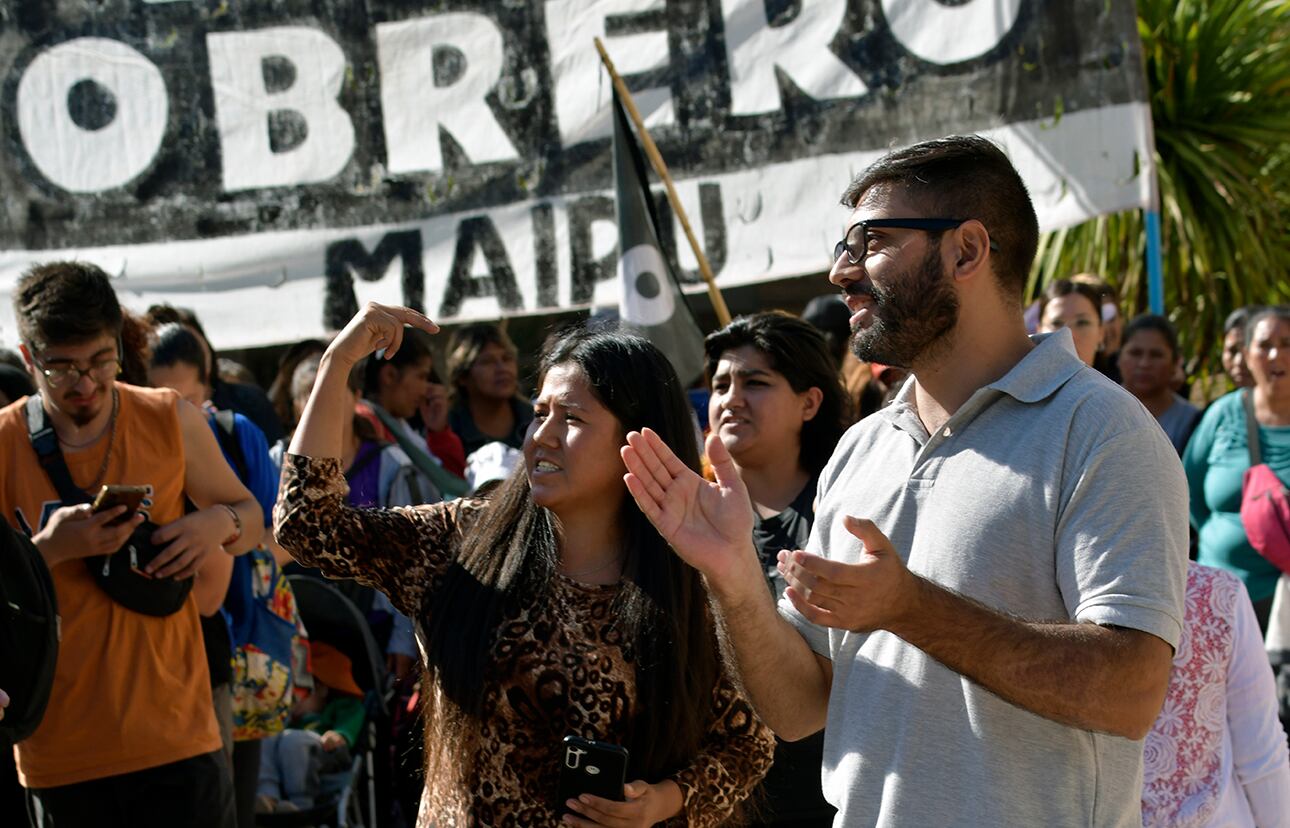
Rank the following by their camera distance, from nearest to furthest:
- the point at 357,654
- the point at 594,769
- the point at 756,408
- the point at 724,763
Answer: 1. the point at 594,769
2. the point at 724,763
3. the point at 756,408
4. the point at 357,654

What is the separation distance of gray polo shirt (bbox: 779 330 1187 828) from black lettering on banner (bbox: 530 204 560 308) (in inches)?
197

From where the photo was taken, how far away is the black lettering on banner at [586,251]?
7.18 m

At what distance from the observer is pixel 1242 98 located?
40.9 feet

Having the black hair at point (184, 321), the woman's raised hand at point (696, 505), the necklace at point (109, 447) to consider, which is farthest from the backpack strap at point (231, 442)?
the woman's raised hand at point (696, 505)

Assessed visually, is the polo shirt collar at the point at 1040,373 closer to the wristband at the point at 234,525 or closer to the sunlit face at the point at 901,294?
the sunlit face at the point at 901,294

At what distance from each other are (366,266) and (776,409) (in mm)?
3402

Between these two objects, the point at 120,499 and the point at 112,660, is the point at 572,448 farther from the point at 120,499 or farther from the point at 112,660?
the point at 112,660

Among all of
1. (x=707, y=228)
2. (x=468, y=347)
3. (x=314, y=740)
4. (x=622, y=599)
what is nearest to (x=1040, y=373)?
(x=622, y=599)

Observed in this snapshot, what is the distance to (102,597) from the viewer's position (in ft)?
12.8

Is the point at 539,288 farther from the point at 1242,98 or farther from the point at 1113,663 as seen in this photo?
the point at 1242,98

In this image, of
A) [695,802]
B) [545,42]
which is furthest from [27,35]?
[695,802]

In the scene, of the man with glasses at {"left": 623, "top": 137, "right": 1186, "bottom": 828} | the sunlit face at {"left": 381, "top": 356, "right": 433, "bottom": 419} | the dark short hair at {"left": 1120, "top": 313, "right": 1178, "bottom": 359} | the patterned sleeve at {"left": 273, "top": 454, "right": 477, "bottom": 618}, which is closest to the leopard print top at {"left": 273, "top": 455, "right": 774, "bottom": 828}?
the patterned sleeve at {"left": 273, "top": 454, "right": 477, "bottom": 618}

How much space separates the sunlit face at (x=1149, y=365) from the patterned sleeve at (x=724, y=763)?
4576 millimetres

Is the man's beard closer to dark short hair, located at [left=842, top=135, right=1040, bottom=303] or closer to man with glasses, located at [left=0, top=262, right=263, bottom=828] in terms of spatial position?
dark short hair, located at [left=842, top=135, right=1040, bottom=303]
